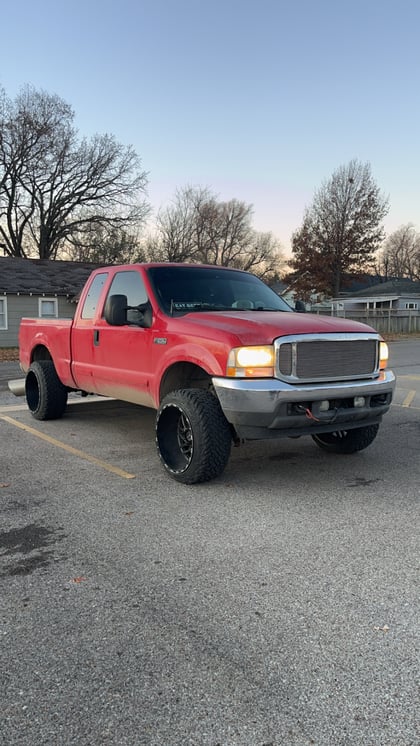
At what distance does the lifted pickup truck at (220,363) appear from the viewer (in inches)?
184

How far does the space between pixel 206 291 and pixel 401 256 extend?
9608 centimetres

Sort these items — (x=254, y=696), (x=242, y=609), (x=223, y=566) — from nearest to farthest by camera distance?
(x=254, y=696), (x=242, y=609), (x=223, y=566)

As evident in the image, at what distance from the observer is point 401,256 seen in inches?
3735

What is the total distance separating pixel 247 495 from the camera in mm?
4848

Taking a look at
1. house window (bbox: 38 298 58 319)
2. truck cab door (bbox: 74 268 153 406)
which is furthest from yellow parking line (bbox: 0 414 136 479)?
house window (bbox: 38 298 58 319)

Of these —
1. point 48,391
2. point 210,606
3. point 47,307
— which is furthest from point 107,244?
point 210,606

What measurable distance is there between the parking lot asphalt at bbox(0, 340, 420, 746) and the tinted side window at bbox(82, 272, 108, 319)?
199cm

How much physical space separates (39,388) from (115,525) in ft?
13.5

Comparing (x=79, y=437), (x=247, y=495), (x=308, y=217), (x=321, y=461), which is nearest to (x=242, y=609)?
(x=247, y=495)

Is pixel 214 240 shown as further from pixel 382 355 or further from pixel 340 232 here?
pixel 382 355

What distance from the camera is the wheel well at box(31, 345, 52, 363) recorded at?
27.1ft

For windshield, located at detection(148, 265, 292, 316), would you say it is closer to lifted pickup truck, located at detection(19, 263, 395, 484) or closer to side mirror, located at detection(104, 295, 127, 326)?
lifted pickup truck, located at detection(19, 263, 395, 484)

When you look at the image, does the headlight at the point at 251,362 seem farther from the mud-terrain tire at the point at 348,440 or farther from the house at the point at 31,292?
the house at the point at 31,292

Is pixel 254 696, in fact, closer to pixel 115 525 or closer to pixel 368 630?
pixel 368 630
